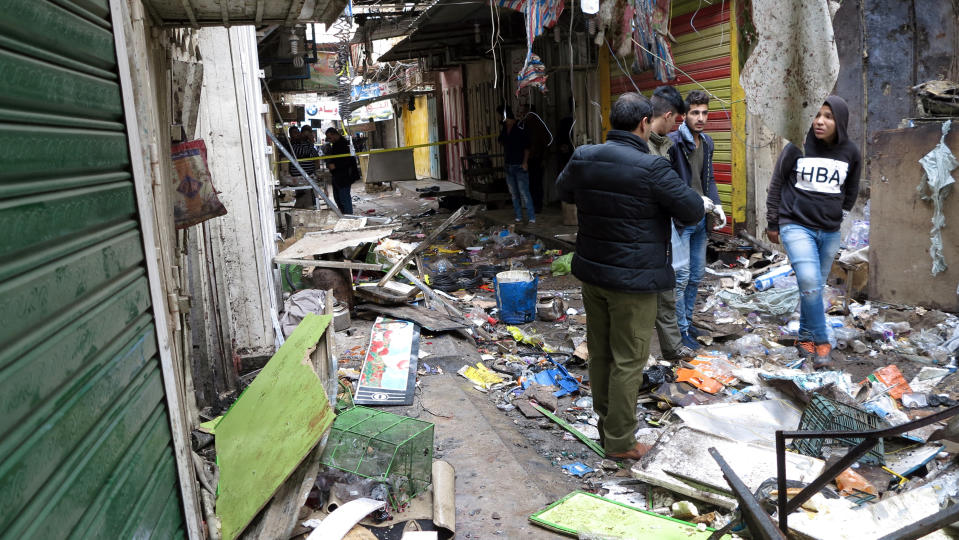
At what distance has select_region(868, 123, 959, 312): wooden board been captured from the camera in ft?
20.0

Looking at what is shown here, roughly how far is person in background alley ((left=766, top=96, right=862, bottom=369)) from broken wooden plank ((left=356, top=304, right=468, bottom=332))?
9.61 feet

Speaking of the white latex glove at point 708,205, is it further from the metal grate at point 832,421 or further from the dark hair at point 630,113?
the metal grate at point 832,421

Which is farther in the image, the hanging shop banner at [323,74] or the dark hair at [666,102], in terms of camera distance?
the hanging shop banner at [323,74]

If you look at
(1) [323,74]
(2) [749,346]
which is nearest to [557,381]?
(2) [749,346]

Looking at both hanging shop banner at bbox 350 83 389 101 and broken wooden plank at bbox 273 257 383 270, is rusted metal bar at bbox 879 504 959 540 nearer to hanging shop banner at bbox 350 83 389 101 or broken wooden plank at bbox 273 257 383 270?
broken wooden plank at bbox 273 257 383 270

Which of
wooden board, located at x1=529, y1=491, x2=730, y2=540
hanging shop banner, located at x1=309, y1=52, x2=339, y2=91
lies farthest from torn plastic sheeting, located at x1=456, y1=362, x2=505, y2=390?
hanging shop banner, located at x1=309, y1=52, x2=339, y2=91

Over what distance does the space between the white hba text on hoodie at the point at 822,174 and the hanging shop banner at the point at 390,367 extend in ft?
10.3

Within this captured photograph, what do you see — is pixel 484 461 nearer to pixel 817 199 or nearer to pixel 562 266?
pixel 817 199

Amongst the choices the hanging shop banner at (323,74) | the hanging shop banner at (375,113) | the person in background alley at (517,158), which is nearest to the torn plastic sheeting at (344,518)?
the person in background alley at (517,158)

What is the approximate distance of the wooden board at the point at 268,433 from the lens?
3277 millimetres

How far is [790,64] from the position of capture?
9.94 feet

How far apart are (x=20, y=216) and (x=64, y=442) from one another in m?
0.54

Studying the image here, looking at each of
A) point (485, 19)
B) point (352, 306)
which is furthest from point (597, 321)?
point (485, 19)

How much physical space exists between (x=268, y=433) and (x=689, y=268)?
11.6ft
